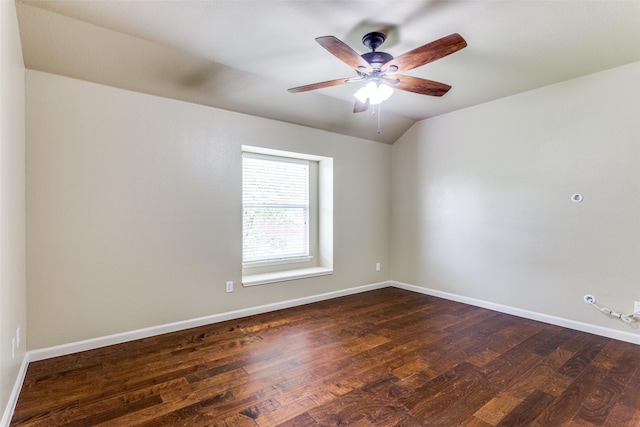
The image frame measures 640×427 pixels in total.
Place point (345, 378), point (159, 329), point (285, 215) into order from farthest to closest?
1. point (285, 215)
2. point (159, 329)
3. point (345, 378)

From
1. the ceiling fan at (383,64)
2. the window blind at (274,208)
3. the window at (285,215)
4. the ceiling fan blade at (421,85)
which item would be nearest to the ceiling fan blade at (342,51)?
the ceiling fan at (383,64)

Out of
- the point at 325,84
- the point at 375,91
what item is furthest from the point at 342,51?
the point at 375,91

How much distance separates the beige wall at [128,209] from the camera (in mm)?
2518

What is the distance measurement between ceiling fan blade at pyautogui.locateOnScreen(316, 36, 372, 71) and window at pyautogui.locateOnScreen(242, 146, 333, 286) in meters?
1.89

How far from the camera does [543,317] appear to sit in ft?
11.1

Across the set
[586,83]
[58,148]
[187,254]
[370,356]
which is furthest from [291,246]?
[586,83]

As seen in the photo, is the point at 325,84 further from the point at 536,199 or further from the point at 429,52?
the point at 536,199

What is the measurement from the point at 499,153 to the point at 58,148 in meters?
4.52

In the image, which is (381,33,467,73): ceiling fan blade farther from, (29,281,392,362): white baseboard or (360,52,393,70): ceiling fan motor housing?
(29,281,392,362): white baseboard

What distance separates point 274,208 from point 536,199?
3.11 meters

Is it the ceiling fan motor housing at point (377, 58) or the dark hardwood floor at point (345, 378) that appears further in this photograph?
the ceiling fan motor housing at point (377, 58)

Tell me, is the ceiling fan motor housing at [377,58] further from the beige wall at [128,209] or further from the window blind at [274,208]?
the window blind at [274,208]

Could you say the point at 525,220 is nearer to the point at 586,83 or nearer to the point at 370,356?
the point at 586,83

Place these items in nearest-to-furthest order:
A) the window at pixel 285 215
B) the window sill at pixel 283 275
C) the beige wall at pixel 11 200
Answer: the beige wall at pixel 11 200 → the window sill at pixel 283 275 → the window at pixel 285 215
